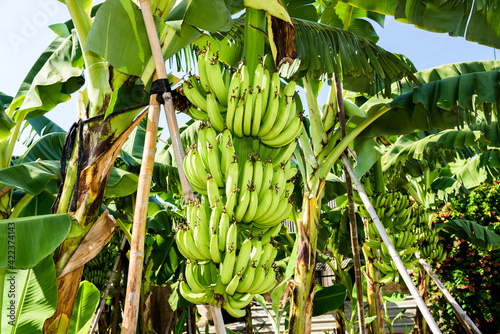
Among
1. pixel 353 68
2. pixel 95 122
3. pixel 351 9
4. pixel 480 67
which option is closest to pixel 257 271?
pixel 95 122

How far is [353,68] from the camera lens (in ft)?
9.34

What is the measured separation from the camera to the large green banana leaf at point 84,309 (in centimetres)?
243

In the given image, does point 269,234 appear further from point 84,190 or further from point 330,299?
point 330,299

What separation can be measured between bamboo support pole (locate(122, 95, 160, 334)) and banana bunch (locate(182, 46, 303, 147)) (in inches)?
11.4

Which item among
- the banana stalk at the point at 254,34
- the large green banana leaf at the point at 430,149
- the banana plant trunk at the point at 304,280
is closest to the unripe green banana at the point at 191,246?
the banana stalk at the point at 254,34

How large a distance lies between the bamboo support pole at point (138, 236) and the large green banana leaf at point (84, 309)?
107cm

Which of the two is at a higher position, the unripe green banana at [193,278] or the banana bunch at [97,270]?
the banana bunch at [97,270]

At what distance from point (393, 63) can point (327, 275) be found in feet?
31.2

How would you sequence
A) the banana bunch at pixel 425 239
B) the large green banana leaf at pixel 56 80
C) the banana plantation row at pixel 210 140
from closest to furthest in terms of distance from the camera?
the banana plantation row at pixel 210 140, the large green banana leaf at pixel 56 80, the banana bunch at pixel 425 239

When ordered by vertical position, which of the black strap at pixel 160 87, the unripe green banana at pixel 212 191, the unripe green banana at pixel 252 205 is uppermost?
the black strap at pixel 160 87

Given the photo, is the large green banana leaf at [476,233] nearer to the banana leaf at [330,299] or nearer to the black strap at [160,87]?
the banana leaf at [330,299]

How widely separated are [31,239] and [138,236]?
51cm

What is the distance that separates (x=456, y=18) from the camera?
2.91 metres

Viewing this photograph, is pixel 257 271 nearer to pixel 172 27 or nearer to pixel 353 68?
pixel 172 27
